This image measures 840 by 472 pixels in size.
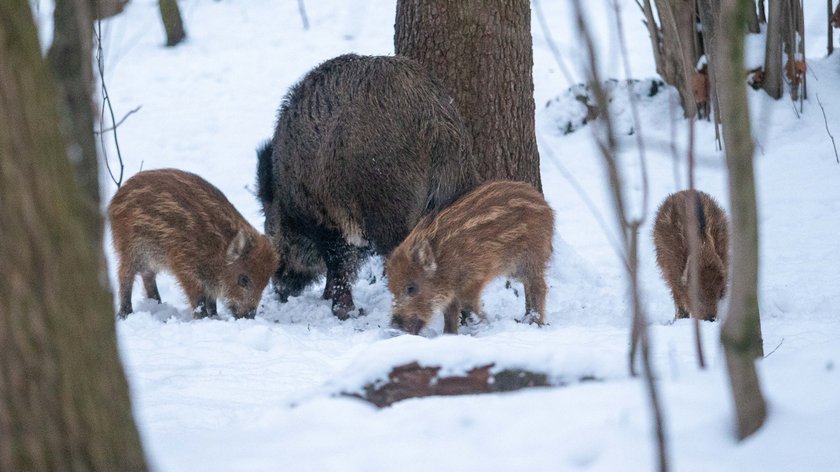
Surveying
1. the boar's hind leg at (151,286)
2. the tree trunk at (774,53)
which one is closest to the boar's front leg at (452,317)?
the boar's hind leg at (151,286)

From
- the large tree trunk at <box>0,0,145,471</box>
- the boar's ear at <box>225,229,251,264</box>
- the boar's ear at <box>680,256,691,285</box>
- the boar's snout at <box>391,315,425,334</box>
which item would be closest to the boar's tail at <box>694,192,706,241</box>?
the boar's ear at <box>680,256,691,285</box>

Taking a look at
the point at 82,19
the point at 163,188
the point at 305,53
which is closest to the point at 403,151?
the point at 163,188

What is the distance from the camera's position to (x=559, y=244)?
7133 mm

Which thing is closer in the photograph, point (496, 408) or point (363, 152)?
point (496, 408)

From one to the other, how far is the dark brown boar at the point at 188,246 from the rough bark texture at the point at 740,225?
4106 millimetres

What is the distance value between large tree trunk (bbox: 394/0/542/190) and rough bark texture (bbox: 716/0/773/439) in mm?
4224

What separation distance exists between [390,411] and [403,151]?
3.25 meters

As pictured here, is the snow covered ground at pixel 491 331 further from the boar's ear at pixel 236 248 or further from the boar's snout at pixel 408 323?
the boar's ear at pixel 236 248

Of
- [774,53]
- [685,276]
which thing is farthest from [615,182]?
[774,53]

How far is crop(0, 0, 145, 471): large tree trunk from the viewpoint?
1.94 meters

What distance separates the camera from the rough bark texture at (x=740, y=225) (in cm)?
221

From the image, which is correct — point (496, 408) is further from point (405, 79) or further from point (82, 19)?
point (405, 79)

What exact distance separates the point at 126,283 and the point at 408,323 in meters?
1.71

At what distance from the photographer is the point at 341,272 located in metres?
6.33
